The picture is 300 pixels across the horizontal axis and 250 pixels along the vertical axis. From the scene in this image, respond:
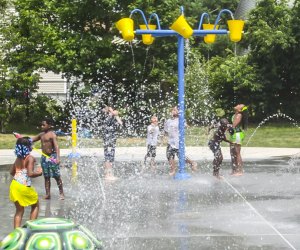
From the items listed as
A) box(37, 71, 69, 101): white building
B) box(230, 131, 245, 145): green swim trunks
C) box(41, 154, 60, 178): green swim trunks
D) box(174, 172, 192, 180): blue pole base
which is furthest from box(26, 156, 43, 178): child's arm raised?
box(37, 71, 69, 101): white building

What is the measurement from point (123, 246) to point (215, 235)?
123 centimetres

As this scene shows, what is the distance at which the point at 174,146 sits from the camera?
48.1 feet

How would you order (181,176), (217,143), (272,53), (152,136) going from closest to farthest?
(181,176), (217,143), (152,136), (272,53)

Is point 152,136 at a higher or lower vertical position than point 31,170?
lower

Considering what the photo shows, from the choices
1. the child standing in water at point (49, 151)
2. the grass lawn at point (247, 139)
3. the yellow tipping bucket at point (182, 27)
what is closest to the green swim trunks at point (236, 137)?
the yellow tipping bucket at point (182, 27)

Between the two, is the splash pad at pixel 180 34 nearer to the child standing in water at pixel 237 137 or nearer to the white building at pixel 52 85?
the child standing in water at pixel 237 137

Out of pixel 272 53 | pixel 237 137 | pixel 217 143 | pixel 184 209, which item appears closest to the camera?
pixel 184 209

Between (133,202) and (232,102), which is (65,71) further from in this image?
(133,202)

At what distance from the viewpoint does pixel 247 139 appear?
980 inches

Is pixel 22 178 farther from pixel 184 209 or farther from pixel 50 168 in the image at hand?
pixel 50 168

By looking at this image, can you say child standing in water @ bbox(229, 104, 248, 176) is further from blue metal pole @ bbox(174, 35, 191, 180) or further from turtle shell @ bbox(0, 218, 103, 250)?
turtle shell @ bbox(0, 218, 103, 250)

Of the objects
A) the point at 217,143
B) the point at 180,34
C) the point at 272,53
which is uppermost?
the point at 272,53

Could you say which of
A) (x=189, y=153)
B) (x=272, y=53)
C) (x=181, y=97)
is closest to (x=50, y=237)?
(x=181, y=97)

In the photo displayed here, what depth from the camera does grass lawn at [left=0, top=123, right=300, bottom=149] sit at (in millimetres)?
23328
